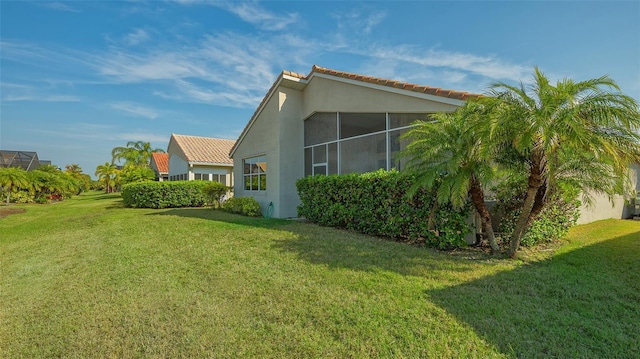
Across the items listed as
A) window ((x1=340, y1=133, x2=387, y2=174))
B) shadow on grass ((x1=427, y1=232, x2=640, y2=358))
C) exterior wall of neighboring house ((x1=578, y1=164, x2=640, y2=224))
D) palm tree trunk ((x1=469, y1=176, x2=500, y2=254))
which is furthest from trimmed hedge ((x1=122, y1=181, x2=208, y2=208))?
exterior wall of neighboring house ((x1=578, y1=164, x2=640, y2=224))

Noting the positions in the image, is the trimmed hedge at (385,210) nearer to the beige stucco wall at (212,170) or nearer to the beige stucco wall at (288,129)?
the beige stucco wall at (288,129)

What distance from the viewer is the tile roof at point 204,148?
81.9 feet

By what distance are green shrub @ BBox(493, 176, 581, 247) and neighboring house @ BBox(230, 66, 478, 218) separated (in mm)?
2586

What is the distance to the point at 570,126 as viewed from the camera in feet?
16.0

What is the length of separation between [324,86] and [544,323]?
1089cm

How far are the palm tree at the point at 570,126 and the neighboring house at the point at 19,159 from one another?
59.7 m

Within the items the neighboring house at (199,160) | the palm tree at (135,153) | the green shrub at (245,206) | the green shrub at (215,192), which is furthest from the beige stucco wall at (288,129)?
the palm tree at (135,153)

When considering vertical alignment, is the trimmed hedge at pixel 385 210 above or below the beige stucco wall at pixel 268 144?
below

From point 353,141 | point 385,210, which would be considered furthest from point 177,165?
point 385,210

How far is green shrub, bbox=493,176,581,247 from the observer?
7.32 metres

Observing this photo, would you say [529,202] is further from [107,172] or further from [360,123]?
[107,172]

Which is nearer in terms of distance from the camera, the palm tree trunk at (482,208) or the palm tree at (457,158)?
the palm tree at (457,158)

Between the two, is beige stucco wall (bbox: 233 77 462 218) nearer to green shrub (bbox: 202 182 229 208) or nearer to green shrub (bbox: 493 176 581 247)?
green shrub (bbox: 202 182 229 208)

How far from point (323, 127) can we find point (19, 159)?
5640cm
